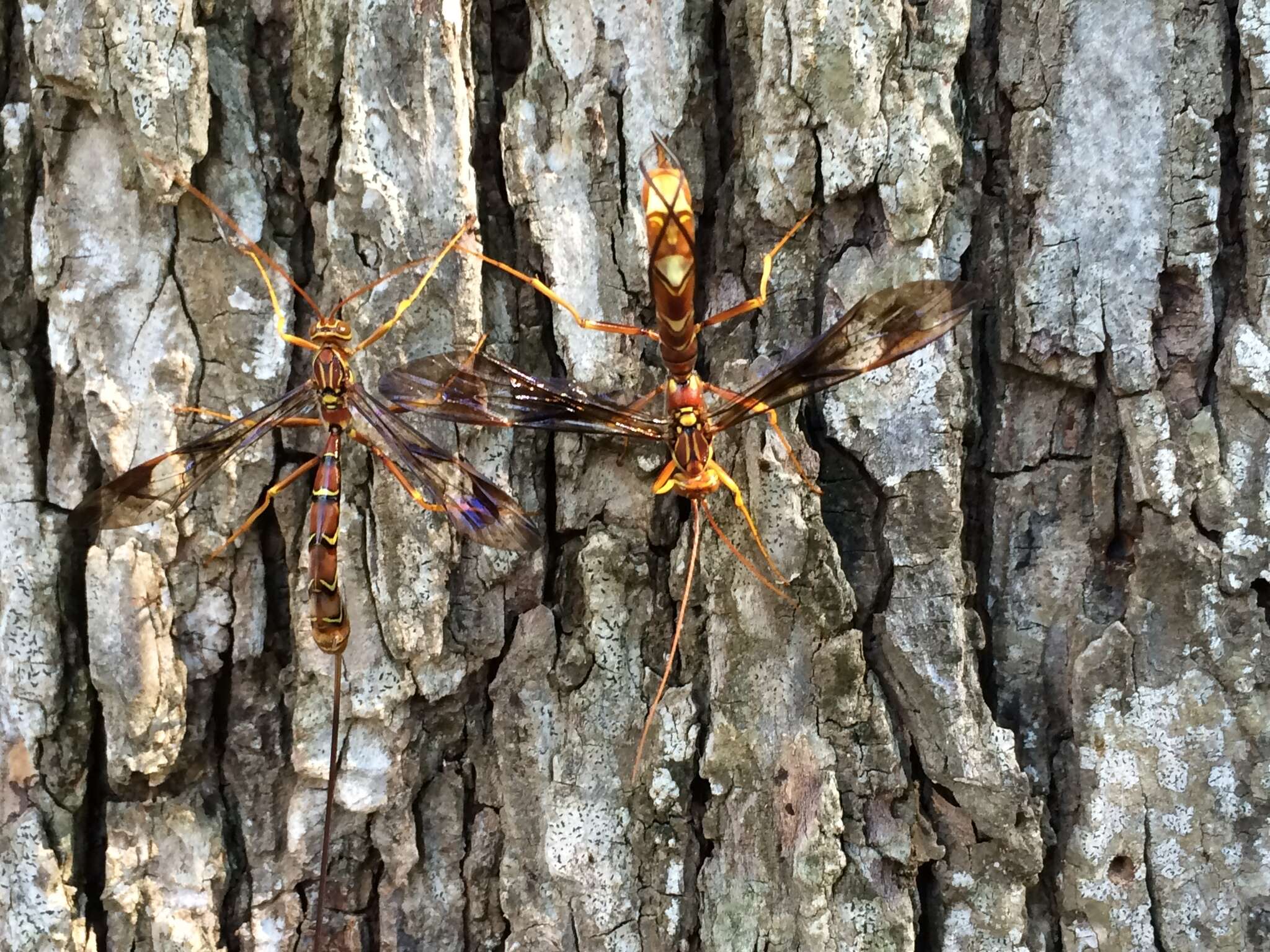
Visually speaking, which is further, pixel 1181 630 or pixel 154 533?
pixel 154 533

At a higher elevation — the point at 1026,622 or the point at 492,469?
the point at 492,469

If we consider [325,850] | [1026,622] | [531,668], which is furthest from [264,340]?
[1026,622]

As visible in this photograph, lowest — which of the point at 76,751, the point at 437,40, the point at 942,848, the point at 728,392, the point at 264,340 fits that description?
the point at 942,848

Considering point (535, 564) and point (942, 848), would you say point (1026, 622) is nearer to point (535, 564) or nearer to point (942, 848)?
point (942, 848)

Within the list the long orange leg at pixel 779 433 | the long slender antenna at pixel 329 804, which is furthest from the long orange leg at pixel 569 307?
the long slender antenna at pixel 329 804

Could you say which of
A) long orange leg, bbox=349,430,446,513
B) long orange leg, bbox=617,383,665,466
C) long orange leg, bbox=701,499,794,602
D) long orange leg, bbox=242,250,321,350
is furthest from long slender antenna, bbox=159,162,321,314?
long orange leg, bbox=701,499,794,602

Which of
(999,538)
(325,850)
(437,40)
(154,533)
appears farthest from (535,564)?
(437,40)
